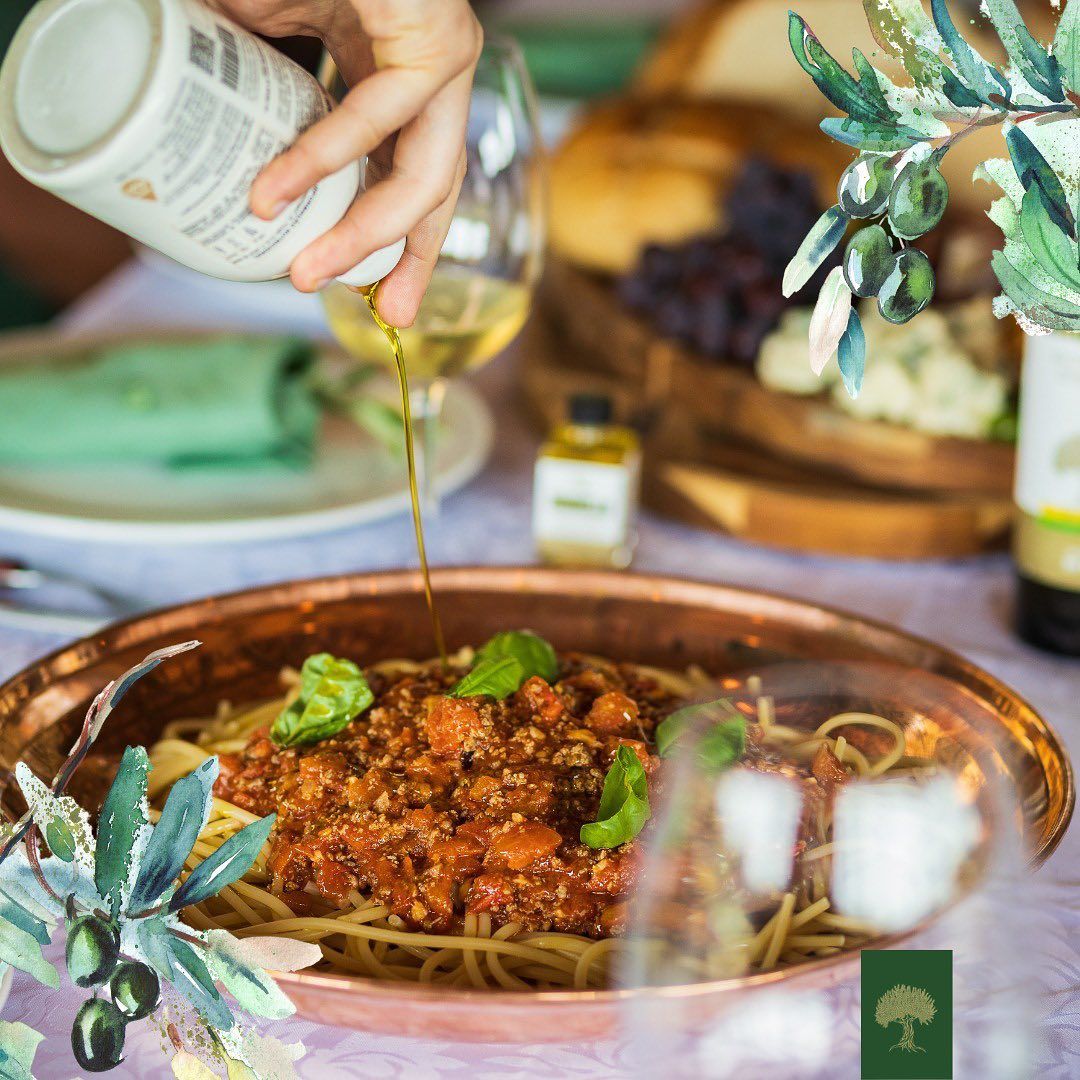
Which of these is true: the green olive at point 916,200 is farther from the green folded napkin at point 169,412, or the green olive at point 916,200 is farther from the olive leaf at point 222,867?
the green folded napkin at point 169,412

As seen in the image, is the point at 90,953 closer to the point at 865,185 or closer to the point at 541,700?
the point at 541,700

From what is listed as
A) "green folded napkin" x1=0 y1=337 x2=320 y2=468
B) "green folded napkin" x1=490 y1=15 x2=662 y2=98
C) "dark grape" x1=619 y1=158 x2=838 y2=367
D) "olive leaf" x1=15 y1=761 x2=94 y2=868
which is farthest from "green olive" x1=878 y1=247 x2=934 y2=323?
"green folded napkin" x1=490 y1=15 x2=662 y2=98

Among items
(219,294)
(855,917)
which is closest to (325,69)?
(855,917)

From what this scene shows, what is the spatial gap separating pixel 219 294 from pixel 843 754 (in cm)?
206

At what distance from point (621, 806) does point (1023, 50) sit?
0.56 m

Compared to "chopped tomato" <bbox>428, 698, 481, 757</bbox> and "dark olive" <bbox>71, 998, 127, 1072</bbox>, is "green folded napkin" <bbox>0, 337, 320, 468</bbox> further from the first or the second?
"dark olive" <bbox>71, 998, 127, 1072</bbox>

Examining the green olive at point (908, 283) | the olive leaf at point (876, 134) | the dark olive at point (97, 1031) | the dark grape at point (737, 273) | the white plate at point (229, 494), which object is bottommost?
the white plate at point (229, 494)

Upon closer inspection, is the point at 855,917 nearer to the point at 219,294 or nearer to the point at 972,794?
the point at 972,794

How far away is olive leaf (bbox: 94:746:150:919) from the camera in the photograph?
30.7 inches

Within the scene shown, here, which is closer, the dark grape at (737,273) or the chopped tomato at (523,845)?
the chopped tomato at (523,845)

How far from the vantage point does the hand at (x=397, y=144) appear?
0.76m

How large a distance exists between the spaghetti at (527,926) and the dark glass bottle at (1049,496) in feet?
1.64

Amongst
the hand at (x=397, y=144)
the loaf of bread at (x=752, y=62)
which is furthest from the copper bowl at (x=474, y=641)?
the loaf of bread at (x=752, y=62)

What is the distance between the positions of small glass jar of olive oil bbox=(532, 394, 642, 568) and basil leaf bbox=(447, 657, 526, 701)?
53 centimetres
